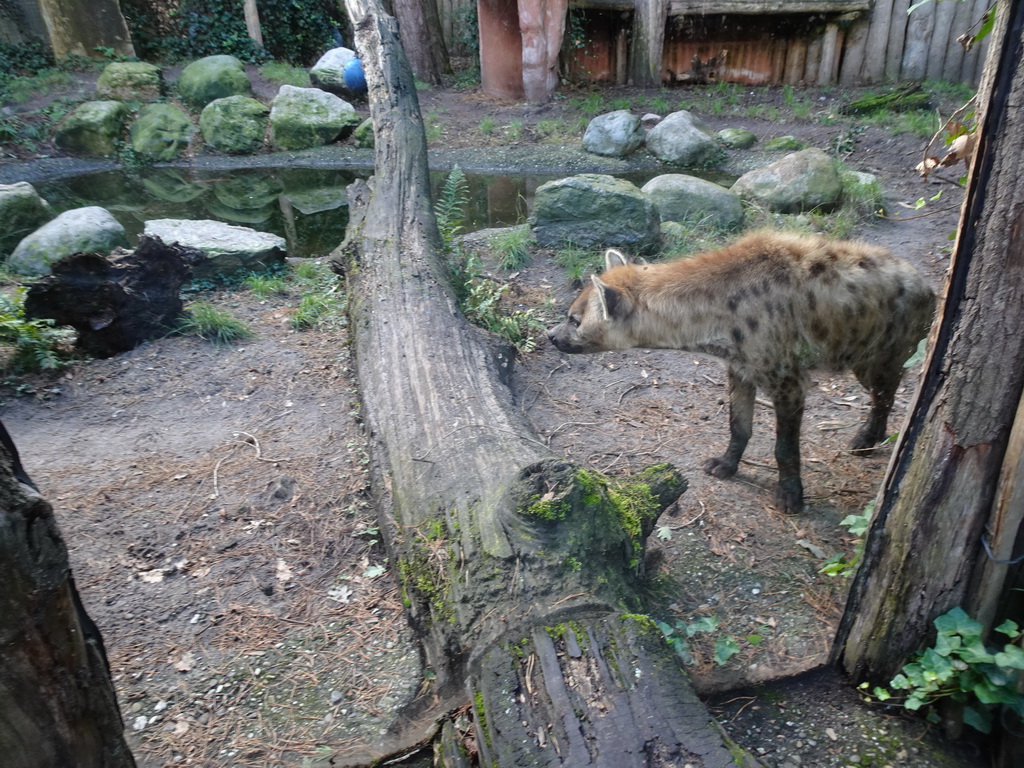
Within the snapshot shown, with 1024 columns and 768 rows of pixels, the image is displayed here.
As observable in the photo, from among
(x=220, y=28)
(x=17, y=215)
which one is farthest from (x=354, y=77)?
(x=17, y=215)

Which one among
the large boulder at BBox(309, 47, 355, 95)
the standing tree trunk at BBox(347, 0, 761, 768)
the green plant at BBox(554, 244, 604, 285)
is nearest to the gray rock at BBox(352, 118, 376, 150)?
the large boulder at BBox(309, 47, 355, 95)

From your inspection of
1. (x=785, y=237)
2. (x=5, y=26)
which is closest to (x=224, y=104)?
(x=5, y=26)

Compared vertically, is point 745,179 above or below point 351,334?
above

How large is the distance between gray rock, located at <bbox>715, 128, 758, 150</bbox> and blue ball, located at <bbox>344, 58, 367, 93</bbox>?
6012 millimetres

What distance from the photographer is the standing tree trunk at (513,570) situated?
5.88 feet

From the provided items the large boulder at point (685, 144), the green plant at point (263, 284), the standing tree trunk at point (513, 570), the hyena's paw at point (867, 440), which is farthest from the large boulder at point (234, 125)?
the hyena's paw at point (867, 440)

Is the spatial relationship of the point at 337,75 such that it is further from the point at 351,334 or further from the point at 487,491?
the point at 487,491

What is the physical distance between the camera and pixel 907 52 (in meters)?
10.7

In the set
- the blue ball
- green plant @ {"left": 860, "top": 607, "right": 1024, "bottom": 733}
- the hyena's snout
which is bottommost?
green plant @ {"left": 860, "top": 607, "right": 1024, "bottom": 733}

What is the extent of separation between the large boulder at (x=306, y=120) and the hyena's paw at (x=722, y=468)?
29.4ft

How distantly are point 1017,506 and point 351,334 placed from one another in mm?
3662

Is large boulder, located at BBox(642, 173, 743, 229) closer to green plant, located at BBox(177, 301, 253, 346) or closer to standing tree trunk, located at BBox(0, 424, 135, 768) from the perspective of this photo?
green plant, located at BBox(177, 301, 253, 346)

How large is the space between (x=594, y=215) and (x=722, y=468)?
10.1 feet

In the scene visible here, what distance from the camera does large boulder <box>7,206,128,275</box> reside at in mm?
5773
